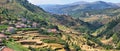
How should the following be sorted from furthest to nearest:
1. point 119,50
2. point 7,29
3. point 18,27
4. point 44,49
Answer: point 119,50, point 18,27, point 7,29, point 44,49

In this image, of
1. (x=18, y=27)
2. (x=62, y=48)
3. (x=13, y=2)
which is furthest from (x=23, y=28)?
(x=13, y=2)

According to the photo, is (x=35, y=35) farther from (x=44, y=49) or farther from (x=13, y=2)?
(x=13, y=2)

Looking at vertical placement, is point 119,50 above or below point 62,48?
below

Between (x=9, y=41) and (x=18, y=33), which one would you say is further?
(x=18, y=33)

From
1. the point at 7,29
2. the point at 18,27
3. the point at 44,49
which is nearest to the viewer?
the point at 44,49

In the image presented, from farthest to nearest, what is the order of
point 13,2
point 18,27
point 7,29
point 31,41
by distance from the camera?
point 13,2 < point 18,27 < point 7,29 < point 31,41

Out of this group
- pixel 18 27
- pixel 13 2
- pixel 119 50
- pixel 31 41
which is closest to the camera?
pixel 31 41

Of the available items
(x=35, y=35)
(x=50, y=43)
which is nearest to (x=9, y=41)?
(x=50, y=43)

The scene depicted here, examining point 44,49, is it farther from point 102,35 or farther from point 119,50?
point 102,35

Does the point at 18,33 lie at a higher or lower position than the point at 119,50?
higher
